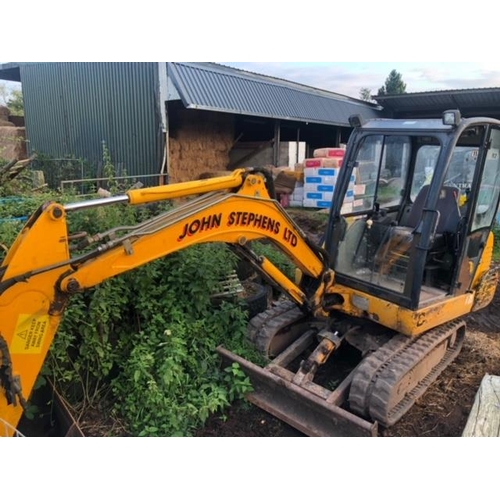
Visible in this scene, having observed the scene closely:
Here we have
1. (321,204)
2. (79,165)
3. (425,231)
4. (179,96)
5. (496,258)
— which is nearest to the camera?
(425,231)

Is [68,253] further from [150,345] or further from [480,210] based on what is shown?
[480,210]

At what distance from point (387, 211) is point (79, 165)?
1049 centimetres

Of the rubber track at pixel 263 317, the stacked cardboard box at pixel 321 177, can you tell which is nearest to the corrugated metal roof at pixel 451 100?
the stacked cardboard box at pixel 321 177

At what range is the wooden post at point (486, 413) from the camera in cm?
338

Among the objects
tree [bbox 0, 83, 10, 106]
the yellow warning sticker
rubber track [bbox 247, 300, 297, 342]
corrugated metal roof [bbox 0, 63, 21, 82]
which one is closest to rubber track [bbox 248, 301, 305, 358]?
rubber track [bbox 247, 300, 297, 342]

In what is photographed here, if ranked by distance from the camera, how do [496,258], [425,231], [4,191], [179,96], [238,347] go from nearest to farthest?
[425,231], [238,347], [4,191], [496,258], [179,96]

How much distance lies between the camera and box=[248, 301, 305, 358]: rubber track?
13.8 ft

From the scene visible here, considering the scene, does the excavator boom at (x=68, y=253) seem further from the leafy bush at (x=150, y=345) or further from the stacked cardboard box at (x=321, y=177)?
the stacked cardboard box at (x=321, y=177)

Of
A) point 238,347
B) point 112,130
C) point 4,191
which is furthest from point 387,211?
point 112,130

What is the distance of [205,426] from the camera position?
3.58 meters

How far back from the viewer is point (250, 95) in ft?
39.7

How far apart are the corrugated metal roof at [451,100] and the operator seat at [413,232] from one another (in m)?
10.6

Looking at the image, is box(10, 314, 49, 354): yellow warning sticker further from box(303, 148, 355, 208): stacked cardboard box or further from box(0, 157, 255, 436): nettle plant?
box(303, 148, 355, 208): stacked cardboard box

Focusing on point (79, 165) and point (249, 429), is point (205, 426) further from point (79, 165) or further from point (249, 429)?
point (79, 165)
